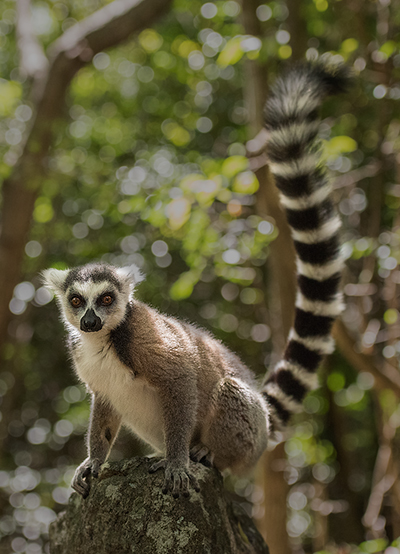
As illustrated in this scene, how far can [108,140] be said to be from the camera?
9570mm

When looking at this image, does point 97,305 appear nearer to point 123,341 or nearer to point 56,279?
point 123,341

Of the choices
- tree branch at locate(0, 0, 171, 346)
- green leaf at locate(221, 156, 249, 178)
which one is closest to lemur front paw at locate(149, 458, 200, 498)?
green leaf at locate(221, 156, 249, 178)

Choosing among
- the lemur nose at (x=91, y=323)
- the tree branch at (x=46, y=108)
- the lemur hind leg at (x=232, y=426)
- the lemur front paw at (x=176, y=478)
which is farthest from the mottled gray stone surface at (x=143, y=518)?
the tree branch at (x=46, y=108)

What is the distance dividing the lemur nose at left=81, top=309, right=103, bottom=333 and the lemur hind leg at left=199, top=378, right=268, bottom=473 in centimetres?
94

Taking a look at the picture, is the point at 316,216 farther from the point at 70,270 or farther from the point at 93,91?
the point at 93,91

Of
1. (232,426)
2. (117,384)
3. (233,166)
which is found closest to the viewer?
(117,384)

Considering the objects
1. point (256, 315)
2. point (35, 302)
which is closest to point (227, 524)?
point (256, 315)

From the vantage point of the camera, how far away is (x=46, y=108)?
6.79 metres

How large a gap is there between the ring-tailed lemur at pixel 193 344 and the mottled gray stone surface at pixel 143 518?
11 centimetres

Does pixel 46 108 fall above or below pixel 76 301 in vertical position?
above

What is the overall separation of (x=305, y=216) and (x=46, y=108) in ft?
14.8

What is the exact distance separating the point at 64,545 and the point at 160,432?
0.84 metres

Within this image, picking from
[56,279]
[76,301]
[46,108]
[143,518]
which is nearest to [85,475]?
[143,518]

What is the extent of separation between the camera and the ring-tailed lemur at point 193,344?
124 inches
